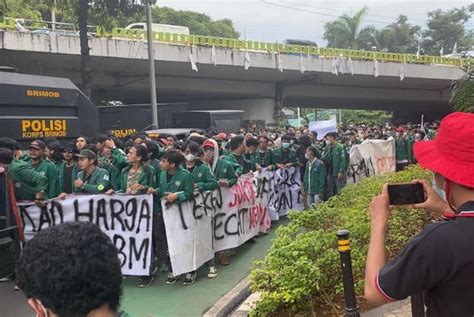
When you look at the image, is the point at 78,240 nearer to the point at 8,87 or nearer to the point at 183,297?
the point at 183,297

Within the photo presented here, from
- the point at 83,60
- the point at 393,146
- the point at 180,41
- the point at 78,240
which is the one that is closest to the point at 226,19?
the point at 180,41

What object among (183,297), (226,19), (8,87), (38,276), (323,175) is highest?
(226,19)

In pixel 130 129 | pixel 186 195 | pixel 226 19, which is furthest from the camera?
pixel 226 19

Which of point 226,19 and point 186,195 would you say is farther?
point 226,19

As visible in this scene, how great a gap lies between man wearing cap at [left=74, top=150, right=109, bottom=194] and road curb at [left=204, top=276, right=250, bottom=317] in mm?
2045

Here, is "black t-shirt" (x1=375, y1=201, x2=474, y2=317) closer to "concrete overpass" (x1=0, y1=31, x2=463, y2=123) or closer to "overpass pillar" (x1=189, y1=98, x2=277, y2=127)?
"concrete overpass" (x1=0, y1=31, x2=463, y2=123)

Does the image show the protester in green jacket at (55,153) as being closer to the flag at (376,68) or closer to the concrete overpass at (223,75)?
the concrete overpass at (223,75)

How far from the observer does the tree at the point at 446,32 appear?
71438mm

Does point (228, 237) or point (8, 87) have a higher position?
point (8, 87)

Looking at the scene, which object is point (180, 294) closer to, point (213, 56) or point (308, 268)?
point (308, 268)

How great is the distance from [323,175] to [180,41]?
17082 mm

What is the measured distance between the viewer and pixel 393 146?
49.1ft

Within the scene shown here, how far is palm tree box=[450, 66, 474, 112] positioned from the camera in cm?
830

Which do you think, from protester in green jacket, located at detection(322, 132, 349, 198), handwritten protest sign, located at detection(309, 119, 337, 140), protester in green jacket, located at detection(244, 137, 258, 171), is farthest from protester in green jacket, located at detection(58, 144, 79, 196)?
handwritten protest sign, located at detection(309, 119, 337, 140)
